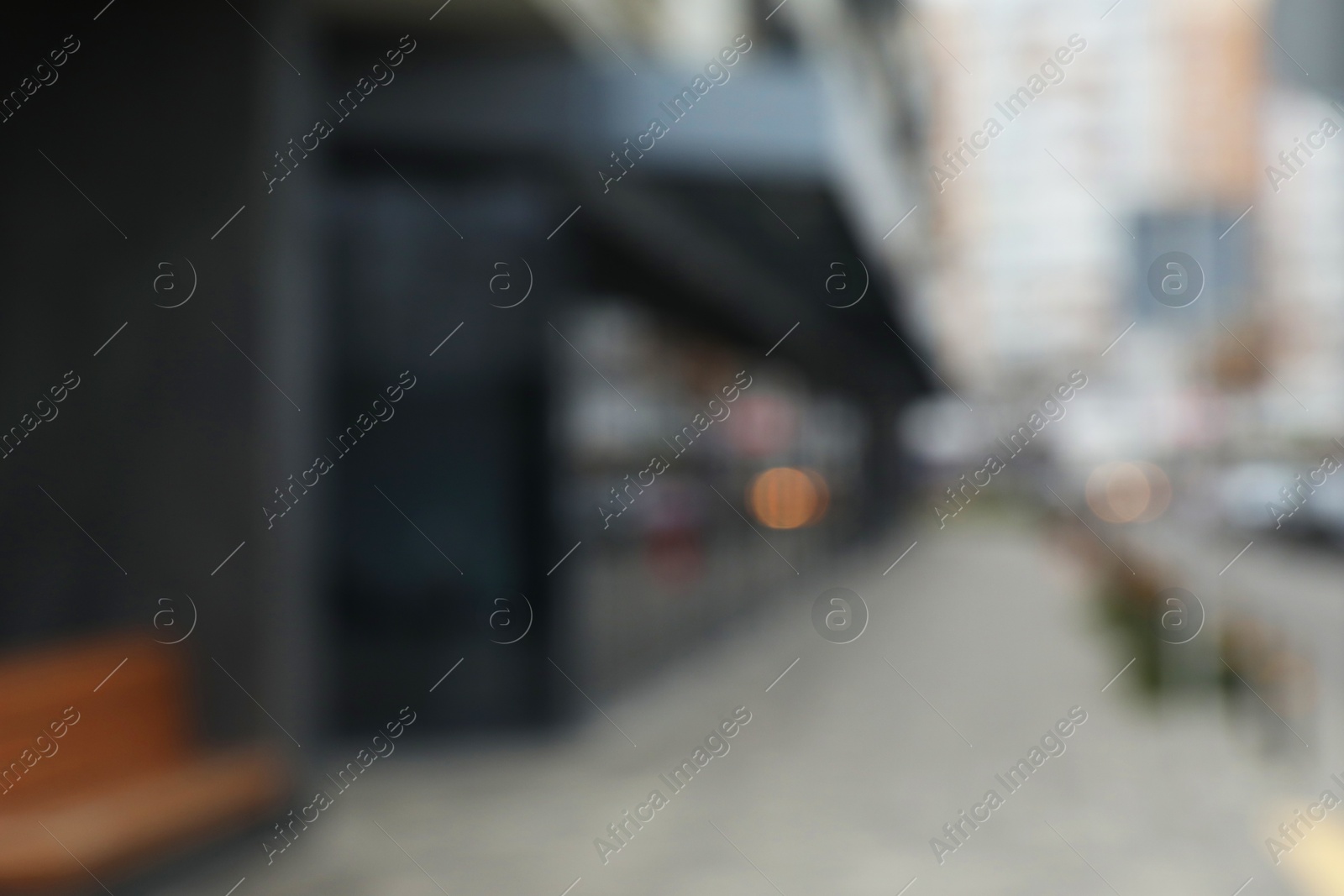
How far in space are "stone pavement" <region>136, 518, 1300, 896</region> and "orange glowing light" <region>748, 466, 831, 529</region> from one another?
6.16m

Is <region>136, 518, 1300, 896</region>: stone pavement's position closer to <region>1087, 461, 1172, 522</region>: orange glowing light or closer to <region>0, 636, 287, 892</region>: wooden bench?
<region>0, 636, 287, 892</region>: wooden bench

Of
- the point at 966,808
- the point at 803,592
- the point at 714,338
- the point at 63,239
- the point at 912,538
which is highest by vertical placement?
the point at 912,538

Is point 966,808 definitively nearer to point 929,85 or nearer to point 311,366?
point 311,366

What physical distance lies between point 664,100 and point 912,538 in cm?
2641

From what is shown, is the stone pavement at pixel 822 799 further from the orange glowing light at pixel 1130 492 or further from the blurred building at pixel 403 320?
the orange glowing light at pixel 1130 492

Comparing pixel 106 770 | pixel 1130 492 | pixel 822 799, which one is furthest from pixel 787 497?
pixel 1130 492

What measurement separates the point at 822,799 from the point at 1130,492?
51007 millimetres

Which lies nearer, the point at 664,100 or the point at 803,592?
the point at 664,100

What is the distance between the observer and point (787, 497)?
65.0ft

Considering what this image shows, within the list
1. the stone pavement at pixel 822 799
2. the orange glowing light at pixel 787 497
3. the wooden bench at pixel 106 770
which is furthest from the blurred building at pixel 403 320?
the orange glowing light at pixel 787 497

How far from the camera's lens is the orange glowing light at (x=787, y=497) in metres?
18.2

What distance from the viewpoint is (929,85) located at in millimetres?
32719

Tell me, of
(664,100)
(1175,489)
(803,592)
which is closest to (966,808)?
(664,100)

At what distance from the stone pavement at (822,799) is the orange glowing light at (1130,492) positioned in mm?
38201
